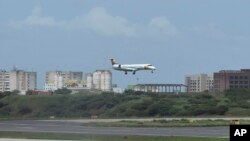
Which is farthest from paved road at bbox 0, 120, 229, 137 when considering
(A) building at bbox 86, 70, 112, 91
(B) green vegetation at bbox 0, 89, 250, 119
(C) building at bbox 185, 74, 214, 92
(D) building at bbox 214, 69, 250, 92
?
(C) building at bbox 185, 74, 214, 92

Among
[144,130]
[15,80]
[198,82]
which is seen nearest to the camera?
[144,130]

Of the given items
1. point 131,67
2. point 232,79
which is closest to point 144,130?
point 131,67

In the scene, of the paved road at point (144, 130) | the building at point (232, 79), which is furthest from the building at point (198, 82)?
the paved road at point (144, 130)

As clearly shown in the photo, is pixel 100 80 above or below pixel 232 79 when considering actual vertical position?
above

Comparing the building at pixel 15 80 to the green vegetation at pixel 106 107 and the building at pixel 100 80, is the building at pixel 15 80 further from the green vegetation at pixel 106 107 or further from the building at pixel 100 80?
the green vegetation at pixel 106 107

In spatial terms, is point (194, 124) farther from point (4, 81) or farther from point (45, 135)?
point (4, 81)

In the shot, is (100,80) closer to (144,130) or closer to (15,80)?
(15,80)
